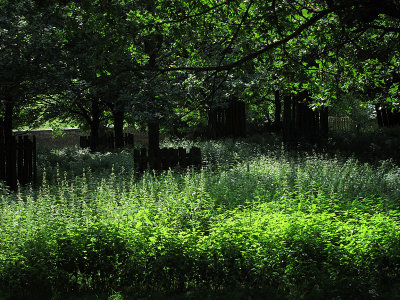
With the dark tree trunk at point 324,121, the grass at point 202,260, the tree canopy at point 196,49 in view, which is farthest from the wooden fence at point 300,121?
the grass at point 202,260

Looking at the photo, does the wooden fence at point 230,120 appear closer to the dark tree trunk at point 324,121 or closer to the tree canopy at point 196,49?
the tree canopy at point 196,49

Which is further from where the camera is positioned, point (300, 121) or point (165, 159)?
point (300, 121)

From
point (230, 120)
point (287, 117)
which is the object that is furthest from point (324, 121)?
point (230, 120)

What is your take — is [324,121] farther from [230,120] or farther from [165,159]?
[165,159]

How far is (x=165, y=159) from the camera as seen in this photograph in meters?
12.8

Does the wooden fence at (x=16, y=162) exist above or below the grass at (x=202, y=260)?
above

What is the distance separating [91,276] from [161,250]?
933 millimetres

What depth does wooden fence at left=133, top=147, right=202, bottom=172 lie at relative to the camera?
41.1 feet

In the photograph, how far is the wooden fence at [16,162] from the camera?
11208 millimetres

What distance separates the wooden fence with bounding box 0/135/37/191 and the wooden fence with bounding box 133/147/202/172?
9.47ft

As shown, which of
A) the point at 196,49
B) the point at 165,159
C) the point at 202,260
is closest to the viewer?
the point at 202,260

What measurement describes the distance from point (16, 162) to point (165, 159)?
4150mm

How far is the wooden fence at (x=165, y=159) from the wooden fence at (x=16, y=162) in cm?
289

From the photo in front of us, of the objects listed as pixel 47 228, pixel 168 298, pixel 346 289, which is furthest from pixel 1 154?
pixel 346 289
